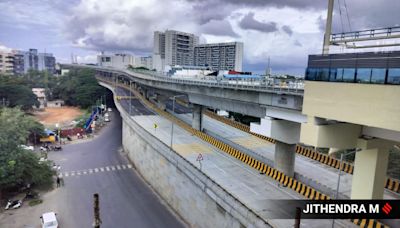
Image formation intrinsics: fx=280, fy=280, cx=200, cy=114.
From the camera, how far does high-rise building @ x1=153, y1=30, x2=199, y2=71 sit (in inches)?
6393

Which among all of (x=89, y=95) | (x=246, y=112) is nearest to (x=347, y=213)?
(x=246, y=112)

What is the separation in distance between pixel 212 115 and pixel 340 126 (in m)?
42.8

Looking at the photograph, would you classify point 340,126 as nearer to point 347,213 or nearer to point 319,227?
point 347,213

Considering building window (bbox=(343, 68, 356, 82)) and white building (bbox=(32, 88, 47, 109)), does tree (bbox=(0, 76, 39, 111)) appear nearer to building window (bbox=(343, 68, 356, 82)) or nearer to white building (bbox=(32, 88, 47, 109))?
white building (bbox=(32, 88, 47, 109))

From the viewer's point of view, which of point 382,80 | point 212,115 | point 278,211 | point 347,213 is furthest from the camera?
point 212,115

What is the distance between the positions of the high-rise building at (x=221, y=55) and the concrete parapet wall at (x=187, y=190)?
77.4m

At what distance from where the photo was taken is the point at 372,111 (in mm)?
15508

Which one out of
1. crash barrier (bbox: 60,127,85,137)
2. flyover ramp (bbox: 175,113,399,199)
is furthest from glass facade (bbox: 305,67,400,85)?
crash barrier (bbox: 60,127,85,137)

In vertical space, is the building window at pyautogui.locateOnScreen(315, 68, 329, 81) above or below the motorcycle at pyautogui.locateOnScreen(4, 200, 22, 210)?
above

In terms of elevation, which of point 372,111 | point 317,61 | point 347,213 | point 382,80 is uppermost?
point 317,61

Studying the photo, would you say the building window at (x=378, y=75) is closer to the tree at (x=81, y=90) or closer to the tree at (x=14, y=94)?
the tree at (x=14, y=94)

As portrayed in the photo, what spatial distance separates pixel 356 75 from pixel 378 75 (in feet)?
4.10

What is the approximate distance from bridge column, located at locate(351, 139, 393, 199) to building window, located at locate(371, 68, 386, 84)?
15.2 ft

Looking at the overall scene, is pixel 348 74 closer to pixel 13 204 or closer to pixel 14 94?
pixel 13 204
